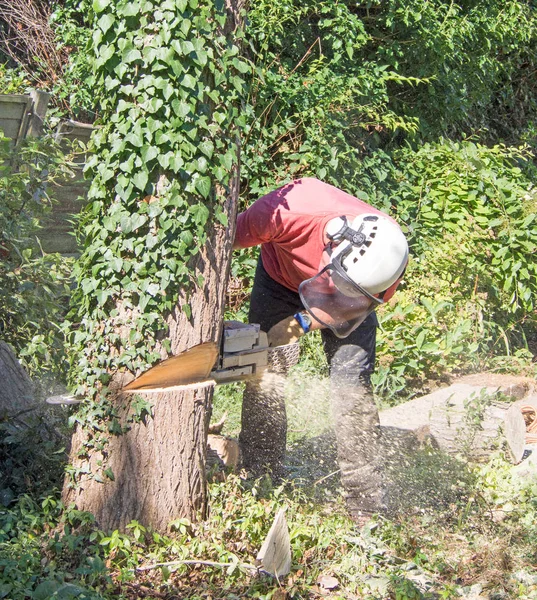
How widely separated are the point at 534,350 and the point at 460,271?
5.58 ft

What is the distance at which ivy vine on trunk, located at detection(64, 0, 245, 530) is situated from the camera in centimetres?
325

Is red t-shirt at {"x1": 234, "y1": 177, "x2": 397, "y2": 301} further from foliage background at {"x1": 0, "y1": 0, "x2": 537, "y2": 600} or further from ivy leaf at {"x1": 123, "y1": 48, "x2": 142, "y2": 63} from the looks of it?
ivy leaf at {"x1": 123, "y1": 48, "x2": 142, "y2": 63}

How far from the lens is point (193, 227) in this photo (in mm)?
3418

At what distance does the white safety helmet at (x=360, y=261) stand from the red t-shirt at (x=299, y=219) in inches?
4.9

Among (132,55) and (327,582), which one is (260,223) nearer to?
(132,55)

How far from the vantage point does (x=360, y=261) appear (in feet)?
12.9

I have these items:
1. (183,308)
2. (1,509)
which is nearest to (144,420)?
(183,308)

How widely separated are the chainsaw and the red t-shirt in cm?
49

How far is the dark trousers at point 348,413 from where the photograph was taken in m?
4.34

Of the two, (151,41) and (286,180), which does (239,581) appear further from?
(286,180)

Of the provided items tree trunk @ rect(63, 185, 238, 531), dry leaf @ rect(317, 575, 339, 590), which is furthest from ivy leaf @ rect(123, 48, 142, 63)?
dry leaf @ rect(317, 575, 339, 590)

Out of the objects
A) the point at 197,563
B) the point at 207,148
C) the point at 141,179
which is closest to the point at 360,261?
the point at 207,148

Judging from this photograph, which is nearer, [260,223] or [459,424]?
[260,223]

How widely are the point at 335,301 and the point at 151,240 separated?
1191 millimetres
